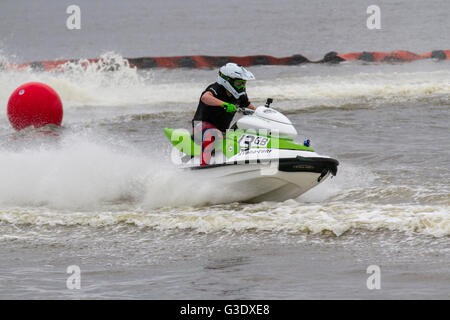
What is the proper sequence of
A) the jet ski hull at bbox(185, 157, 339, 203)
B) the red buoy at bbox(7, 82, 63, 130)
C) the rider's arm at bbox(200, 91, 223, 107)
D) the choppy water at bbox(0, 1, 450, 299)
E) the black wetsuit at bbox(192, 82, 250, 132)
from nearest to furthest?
the choppy water at bbox(0, 1, 450, 299)
the jet ski hull at bbox(185, 157, 339, 203)
the rider's arm at bbox(200, 91, 223, 107)
the black wetsuit at bbox(192, 82, 250, 132)
the red buoy at bbox(7, 82, 63, 130)

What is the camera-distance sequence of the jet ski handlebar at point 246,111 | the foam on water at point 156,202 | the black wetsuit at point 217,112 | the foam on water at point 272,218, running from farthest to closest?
1. the black wetsuit at point 217,112
2. the jet ski handlebar at point 246,111
3. the foam on water at point 156,202
4. the foam on water at point 272,218

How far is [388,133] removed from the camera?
48.6 feet

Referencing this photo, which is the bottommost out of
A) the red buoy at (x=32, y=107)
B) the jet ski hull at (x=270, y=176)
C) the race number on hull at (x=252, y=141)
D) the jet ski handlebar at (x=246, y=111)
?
the jet ski hull at (x=270, y=176)

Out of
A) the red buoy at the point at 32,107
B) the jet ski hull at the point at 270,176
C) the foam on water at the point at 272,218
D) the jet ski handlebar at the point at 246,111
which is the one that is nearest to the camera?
the foam on water at the point at 272,218

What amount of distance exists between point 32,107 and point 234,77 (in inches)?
319

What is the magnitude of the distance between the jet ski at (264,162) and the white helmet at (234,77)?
1.25 feet

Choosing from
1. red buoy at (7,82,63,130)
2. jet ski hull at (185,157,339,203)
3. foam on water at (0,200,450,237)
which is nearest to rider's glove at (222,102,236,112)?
jet ski hull at (185,157,339,203)

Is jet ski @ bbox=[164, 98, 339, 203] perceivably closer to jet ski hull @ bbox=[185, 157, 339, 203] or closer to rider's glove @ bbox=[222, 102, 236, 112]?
jet ski hull @ bbox=[185, 157, 339, 203]

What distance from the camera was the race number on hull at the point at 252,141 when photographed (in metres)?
8.95

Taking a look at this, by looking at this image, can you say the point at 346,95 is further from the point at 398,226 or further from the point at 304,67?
the point at 398,226

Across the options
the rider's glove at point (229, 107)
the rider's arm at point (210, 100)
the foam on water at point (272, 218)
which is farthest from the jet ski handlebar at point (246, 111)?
the foam on water at point (272, 218)

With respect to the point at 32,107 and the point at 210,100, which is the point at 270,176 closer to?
the point at 210,100

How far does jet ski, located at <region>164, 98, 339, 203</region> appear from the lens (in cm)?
886

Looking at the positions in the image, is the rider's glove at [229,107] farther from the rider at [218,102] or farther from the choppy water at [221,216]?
the choppy water at [221,216]
